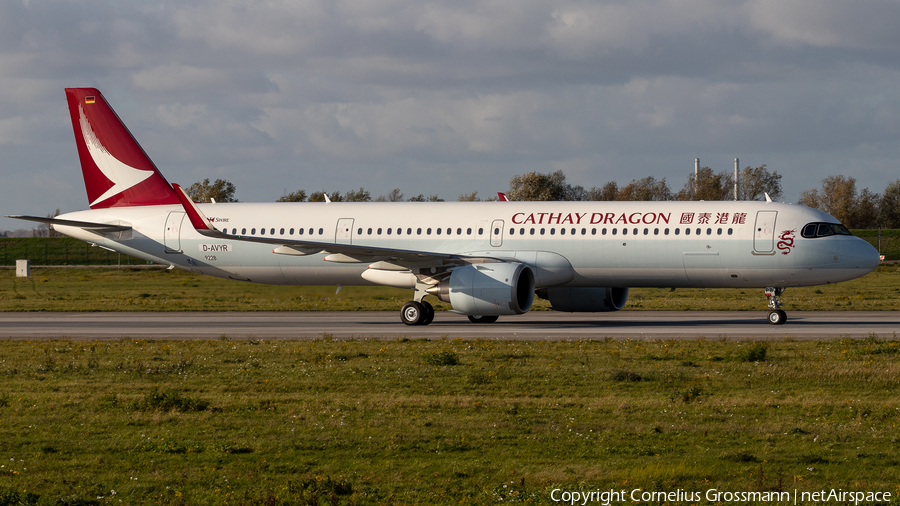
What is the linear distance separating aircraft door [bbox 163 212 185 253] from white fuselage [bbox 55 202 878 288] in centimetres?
4

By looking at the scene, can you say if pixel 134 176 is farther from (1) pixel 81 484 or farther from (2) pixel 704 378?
(1) pixel 81 484

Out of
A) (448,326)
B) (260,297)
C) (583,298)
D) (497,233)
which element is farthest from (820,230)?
(260,297)

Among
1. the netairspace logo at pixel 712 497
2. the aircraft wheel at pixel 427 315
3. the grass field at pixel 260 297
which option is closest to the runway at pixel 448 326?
the aircraft wheel at pixel 427 315

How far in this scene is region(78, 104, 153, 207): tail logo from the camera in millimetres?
36312

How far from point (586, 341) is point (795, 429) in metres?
11.6

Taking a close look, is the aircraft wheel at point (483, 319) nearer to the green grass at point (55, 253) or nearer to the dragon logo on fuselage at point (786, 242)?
the dragon logo on fuselage at point (786, 242)

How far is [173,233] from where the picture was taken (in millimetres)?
35000

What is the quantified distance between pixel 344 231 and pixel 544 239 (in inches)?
295

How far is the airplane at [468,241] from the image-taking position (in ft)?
94.6

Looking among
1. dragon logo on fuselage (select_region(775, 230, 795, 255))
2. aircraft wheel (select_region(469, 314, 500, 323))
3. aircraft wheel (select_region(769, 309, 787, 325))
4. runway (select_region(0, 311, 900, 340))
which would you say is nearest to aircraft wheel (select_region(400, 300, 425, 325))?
runway (select_region(0, 311, 900, 340))

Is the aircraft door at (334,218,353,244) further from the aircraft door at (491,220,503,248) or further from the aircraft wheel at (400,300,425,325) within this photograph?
the aircraft door at (491,220,503,248)

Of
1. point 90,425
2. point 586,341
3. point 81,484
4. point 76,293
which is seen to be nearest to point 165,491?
point 81,484

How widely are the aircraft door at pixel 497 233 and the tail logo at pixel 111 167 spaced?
14.2 m

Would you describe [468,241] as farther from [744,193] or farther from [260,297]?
[744,193]
